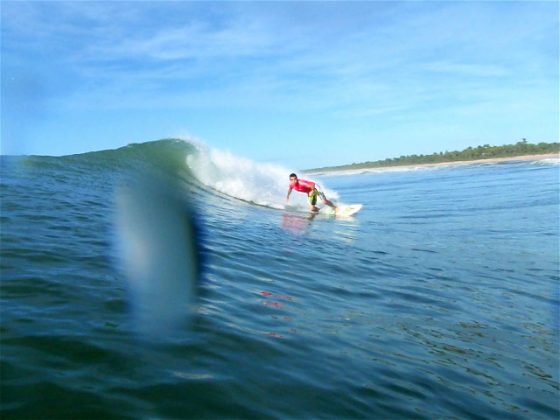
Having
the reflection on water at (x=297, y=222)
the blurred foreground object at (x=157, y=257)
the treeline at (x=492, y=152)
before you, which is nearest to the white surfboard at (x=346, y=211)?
the reflection on water at (x=297, y=222)

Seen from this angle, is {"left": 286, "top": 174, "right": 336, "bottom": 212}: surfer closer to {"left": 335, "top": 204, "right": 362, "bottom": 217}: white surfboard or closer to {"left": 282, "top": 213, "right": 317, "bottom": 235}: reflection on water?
{"left": 335, "top": 204, "right": 362, "bottom": 217}: white surfboard

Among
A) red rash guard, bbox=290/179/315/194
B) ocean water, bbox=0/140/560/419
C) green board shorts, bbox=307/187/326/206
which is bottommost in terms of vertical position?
ocean water, bbox=0/140/560/419

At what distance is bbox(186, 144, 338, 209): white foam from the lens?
72.6 ft

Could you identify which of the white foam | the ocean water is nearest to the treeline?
the white foam

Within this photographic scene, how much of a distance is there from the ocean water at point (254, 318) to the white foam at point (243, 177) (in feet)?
27.0

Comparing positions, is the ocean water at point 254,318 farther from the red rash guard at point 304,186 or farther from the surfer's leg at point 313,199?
the red rash guard at point 304,186

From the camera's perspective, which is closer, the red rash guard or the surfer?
the surfer

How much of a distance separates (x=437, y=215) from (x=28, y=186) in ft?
49.3

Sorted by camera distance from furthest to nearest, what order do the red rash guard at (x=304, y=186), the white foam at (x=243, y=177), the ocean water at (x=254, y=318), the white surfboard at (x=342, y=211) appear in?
the white foam at (x=243, y=177), the red rash guard at (x=304, y=186), the white surfboard at (x=342, y=211), the ocean water at (x=254, y=318)

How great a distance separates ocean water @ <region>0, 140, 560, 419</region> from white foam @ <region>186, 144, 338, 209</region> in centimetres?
823

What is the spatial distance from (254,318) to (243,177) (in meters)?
19.0

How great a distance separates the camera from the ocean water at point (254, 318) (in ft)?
13.5

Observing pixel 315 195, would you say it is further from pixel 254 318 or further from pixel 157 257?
pixel 254 318

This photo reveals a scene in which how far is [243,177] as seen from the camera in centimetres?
2484
